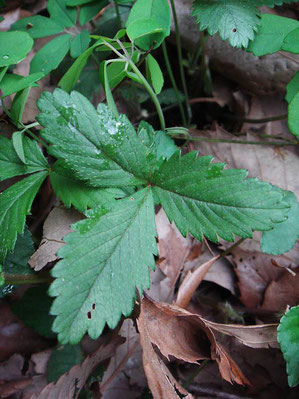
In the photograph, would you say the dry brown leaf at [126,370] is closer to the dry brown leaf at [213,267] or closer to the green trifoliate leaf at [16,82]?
the dry brown leaf at [213,267]

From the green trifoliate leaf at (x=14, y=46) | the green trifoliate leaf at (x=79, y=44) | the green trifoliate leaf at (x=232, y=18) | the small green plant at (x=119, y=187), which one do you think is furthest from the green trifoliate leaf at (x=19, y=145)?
the green trifoliate leaf at (x=232, y=18)

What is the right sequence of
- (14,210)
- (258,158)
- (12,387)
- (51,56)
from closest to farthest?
(14,210) → (51,56) → (12,387) → (258,158)

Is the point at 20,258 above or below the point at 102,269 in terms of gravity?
below

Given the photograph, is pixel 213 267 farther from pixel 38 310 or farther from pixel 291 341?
pixel 38 310

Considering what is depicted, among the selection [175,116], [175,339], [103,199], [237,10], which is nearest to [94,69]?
[175,116]

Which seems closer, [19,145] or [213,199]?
[213,199]

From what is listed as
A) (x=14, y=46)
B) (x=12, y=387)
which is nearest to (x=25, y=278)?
(x=12, y=387)

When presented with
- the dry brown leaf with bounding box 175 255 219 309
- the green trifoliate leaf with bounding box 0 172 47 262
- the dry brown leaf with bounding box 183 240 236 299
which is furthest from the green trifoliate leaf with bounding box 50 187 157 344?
the dry brown leaf with bounding box 183 240 236 299
